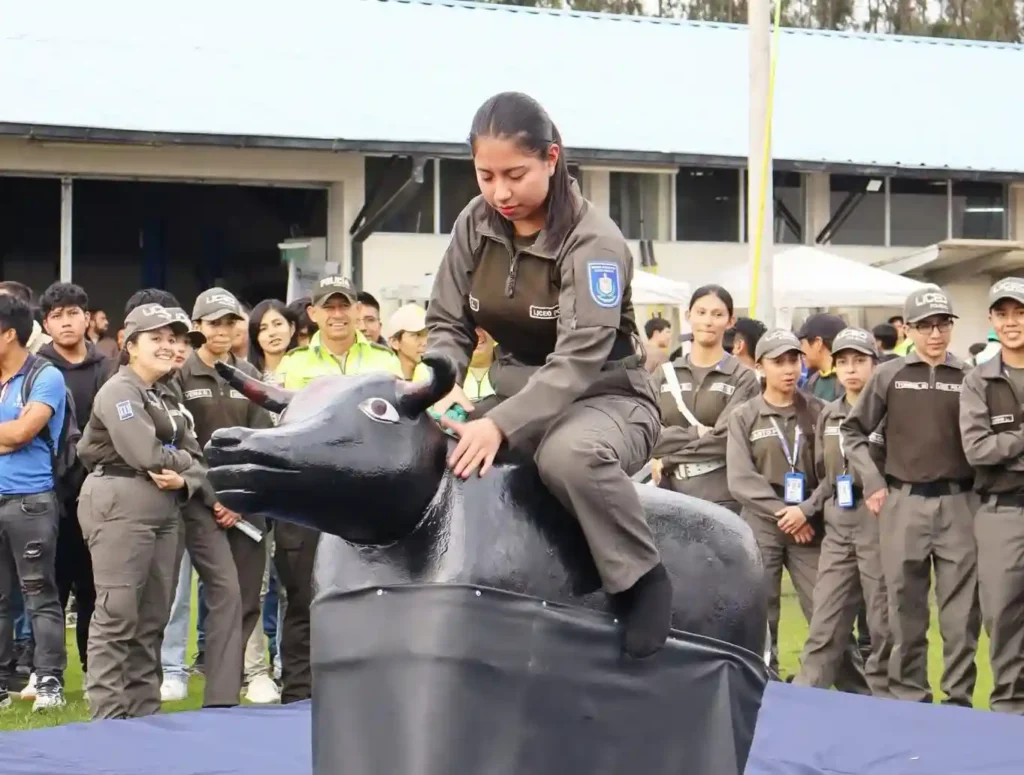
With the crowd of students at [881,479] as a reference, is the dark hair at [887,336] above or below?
above

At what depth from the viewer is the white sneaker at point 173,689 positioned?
23.5 feet

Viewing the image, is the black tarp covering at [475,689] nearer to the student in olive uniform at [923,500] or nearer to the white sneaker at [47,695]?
the student in olive uniform at [923,500]

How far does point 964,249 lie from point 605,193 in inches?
171

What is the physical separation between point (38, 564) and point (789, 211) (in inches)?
539

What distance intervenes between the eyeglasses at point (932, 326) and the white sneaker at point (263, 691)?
3.46 m

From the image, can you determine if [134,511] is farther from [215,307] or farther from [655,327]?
[655,327]

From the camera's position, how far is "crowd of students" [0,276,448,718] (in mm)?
6141

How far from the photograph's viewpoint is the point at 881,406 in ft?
22.8

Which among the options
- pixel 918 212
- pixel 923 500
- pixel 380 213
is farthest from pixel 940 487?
pixel 918 212

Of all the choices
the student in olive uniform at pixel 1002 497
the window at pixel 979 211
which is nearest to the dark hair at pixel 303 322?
the student in olive uniform at pixel 1002 497

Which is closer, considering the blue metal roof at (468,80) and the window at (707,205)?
the blue metal roof at (468,80)

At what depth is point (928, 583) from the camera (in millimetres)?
6910

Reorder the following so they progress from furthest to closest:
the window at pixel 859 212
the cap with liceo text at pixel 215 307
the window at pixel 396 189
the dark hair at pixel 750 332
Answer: the window at pixel 859 212 → the window at pixel 396 189 → the dark hair at pixel 750 332 → the cap with liceo text at pixel 215 307

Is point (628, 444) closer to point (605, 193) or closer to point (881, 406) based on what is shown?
point (881, 406)
